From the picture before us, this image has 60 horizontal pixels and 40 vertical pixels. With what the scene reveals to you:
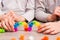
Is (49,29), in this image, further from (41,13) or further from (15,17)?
(41,13)

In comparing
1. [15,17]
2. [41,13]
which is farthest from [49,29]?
[41,13]

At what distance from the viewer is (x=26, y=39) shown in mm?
854

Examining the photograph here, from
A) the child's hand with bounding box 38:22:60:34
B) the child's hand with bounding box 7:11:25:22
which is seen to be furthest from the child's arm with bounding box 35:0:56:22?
the child's hand with bounding box 38:22:60:34

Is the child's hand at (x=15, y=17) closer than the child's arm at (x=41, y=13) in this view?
Yes

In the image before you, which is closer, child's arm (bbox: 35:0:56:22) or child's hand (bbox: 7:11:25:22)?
child's hand (bbox: 7:11:25:22)

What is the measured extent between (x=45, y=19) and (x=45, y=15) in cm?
3

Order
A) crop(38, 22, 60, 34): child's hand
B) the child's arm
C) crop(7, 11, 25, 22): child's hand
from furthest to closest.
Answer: the child's arm < crop(7, 11, 25, 22): child's hand < crop(38, 22, 60, 34): child's hand

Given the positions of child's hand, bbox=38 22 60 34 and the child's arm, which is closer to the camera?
child's hand, bbox=38 22 60 34

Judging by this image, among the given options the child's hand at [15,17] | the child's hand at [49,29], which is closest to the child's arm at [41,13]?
the child's hand at [15,17]

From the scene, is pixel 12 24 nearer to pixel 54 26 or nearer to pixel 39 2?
pixel 54 26

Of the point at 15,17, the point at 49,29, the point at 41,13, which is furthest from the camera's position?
the point at 41,13

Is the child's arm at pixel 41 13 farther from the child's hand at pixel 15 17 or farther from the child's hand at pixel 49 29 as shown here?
the child's hand at pixel 49 29

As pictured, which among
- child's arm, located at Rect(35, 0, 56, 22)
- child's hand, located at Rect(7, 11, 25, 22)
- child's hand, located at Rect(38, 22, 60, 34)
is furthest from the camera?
child's arm, located at Rect(35, 0, 56, 22)

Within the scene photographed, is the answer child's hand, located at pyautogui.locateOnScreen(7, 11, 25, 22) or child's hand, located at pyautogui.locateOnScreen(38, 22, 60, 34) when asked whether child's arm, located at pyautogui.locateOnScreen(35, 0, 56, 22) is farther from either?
child's hand, located at pyautogui.locateOnScreen(38, 22, 60, 34)
